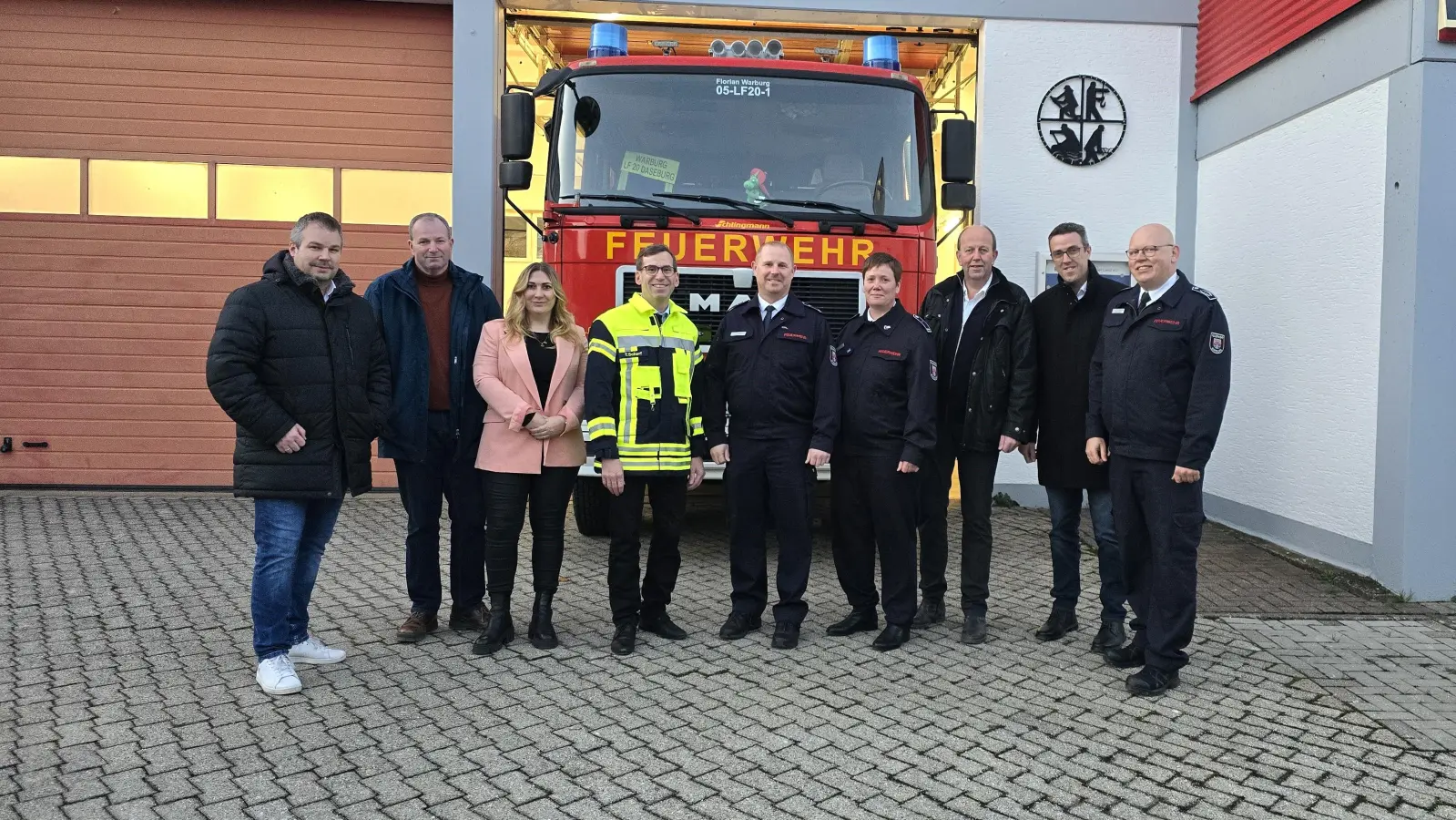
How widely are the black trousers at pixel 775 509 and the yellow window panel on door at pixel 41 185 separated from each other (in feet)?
22.1

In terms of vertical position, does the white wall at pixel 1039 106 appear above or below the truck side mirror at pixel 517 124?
above

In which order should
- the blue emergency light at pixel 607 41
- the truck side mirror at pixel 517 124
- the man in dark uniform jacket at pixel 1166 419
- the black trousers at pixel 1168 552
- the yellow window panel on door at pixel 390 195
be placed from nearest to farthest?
the man in dark uniform jacket at pixel 1166 419, the black trousers at pixel 1168 552, the truck side mirror at pixel 517 124, the blue emergency light at pixel 607 41, the yellow window panel on door at pixel 390 195

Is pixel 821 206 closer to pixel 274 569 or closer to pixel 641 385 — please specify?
pixel 641 385

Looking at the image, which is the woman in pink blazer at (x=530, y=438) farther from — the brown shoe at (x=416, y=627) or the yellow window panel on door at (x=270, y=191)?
the yellow window panel on door at (x=270, y=191)

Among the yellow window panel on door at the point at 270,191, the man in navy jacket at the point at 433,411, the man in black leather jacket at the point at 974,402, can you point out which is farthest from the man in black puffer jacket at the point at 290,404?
the yellow window panel on door at the point at 270,191

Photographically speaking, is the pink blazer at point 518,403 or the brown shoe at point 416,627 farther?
the brown shoe at point 416,627

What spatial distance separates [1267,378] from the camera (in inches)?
303


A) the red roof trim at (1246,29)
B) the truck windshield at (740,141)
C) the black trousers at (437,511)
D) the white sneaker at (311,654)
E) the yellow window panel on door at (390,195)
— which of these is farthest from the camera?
the yellow window panel on door at (390,195)

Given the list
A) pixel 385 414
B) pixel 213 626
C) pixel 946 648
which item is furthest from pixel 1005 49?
pixel 213 626

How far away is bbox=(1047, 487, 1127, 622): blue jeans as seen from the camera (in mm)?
4988

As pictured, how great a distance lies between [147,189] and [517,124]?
423 cm

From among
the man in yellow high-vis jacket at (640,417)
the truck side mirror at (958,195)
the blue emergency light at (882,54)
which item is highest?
the blue emergency light at (882,54)

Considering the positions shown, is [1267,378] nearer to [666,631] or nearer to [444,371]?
[666,631]

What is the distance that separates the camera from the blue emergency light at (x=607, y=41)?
680cm
